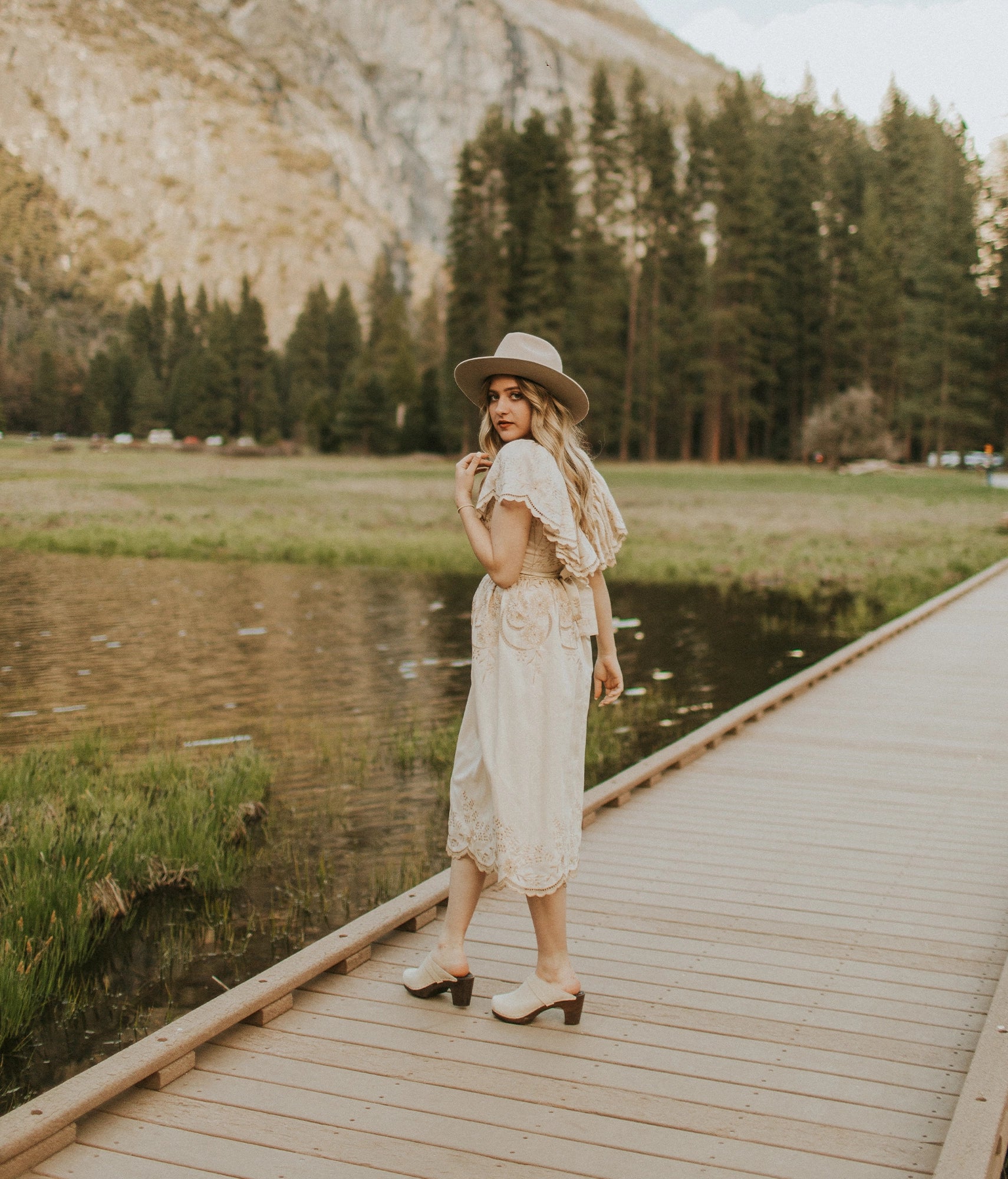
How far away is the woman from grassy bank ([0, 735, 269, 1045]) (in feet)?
5.77

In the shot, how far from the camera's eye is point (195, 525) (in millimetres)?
22953

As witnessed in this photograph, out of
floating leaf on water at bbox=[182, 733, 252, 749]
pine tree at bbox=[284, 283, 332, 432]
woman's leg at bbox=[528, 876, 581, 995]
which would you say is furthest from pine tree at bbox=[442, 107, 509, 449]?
woman's leg at bbox=[528, 876, 581, 995]

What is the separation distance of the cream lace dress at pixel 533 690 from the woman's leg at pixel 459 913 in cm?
8

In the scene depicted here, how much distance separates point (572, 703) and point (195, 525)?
2084 cm

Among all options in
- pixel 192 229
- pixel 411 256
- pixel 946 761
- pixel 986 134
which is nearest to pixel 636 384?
pixel 986 134

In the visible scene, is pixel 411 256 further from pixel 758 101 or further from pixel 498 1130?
pixel 498 1130

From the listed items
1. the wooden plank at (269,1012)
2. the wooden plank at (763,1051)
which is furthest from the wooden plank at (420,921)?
the wooden plank at (269,1012)

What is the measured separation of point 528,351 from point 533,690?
0.90 meters

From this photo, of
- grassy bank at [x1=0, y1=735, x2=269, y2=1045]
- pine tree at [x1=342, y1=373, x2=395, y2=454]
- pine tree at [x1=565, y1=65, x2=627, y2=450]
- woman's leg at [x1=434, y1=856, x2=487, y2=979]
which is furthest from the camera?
pine tree at [x1=342, y1=373, x2=395, y2=454]

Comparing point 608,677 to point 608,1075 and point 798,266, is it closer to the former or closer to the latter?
point 608,1075

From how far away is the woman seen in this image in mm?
3064

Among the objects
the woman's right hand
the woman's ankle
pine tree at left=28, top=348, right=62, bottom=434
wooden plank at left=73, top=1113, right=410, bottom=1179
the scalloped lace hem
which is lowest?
wooden plank at left=73, top=1113, right=410, bottom=1179

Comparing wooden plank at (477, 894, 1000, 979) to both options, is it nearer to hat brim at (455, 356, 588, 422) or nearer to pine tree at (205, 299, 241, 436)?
hat brim at (455, 356, 588, 422)

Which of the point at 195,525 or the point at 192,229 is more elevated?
the point at 192,229
